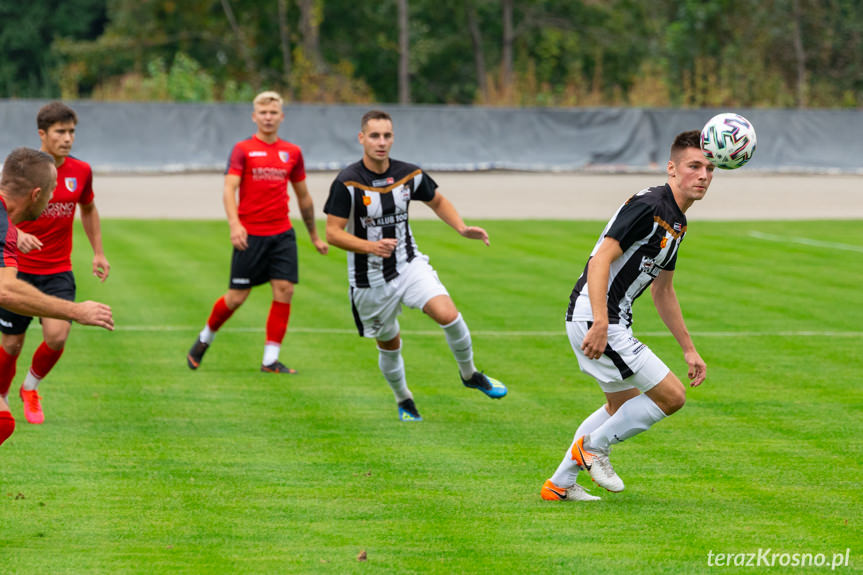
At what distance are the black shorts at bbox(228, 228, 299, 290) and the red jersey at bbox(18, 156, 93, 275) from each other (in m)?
2.33

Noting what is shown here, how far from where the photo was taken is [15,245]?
246 inches

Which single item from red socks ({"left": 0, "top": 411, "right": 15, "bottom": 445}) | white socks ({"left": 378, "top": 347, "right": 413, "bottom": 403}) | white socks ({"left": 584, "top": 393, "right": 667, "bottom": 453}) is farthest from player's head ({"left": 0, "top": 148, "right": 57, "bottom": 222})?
white socks ({"left": 378, "top": 347, "right": 413, "bottom": 403})

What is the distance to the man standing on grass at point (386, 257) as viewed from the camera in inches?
357

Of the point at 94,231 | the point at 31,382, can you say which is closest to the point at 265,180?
the point at 94,231

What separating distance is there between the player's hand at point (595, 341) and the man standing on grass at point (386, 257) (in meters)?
2.59

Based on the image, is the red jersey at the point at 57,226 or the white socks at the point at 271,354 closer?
the red jersey at the point at 57,226

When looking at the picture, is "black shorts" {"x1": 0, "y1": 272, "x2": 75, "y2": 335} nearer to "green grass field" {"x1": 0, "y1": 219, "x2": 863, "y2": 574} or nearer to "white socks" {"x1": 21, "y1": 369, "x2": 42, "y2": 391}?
"white socks" {"x1": 21, "y1": 369, "x2": 42, "y2": 391}

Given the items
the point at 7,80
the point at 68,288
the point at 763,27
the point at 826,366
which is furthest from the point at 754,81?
the point at 68,288

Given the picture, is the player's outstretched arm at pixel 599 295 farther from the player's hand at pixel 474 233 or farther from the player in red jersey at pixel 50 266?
the player in red jersey at pixel 50 266

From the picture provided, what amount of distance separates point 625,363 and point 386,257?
282 cm

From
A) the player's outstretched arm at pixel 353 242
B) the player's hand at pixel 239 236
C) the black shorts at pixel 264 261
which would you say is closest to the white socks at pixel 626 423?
the player's outstretched arm at pixel 353 242

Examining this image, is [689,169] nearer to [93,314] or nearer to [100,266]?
[93,314]

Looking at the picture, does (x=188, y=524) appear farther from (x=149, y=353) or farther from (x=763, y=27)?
(x=763, y=27)

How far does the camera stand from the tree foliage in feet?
186
